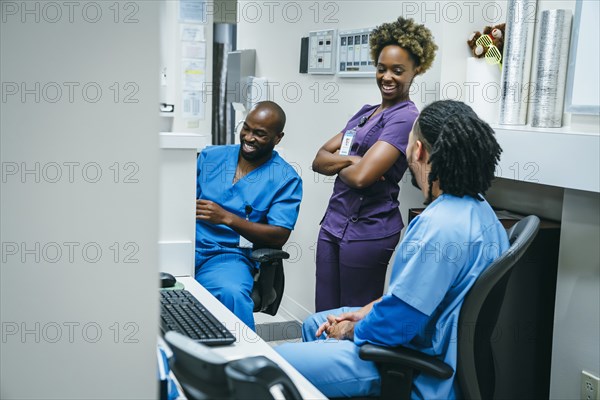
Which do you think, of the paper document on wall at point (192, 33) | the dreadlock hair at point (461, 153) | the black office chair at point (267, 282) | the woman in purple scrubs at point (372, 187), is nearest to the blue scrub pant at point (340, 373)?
the dreadlock hair at point (461, 153)

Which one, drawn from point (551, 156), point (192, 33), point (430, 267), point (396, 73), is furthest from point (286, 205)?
point (192, 33)

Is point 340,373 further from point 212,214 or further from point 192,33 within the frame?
point 192,33

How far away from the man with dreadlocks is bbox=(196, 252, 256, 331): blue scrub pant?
419 millimetres

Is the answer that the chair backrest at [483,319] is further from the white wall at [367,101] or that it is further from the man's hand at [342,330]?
the white wall at [367,101]

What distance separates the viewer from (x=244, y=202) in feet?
6.43

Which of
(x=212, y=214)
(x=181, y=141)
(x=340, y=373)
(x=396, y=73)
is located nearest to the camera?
(x=340, y=373)

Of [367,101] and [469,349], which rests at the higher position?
[367,101]

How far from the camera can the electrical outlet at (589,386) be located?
1.64 meters

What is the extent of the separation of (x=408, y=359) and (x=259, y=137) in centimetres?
108

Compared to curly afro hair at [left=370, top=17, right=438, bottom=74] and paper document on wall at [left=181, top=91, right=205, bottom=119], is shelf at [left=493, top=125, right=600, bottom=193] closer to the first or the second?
curly afro hair at [left=370, top=17, right=438, bottom=74]

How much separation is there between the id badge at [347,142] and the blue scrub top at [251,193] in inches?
6.8

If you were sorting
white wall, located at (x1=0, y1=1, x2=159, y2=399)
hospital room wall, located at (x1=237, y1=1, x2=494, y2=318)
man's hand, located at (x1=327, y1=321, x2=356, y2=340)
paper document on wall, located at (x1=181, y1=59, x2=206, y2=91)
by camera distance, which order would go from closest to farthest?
white wall, located at (x1=0, y1=1, x2=159, y2=399)
man's hand, located at (x1=327, y1=321, x2=356, y2=340)
hospital room wall, located at (x1=237, y1=1, x2=494, y2=318)
paper document on wall, located at (x1=181, y1=59, x2=206, y2=91)

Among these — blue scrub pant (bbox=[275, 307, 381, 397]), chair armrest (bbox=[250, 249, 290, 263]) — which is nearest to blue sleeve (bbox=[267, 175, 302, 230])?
chair armrest (bbox=[250, 249, 290, 263])

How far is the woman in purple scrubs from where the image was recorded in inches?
77.4
